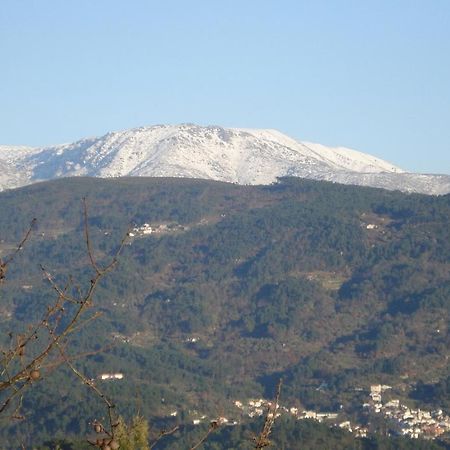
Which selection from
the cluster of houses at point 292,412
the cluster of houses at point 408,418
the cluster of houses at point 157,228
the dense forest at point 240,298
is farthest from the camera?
the cluster of houses at point 157,228

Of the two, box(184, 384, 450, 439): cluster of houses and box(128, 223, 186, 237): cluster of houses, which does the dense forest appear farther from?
box(184, 384, 450, 439): cluster of houses

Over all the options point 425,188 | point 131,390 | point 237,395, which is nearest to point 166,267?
point 237,395

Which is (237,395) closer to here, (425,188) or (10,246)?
(10,246)

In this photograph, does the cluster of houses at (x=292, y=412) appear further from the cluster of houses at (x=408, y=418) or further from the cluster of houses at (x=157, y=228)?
the cluster of houses at (x=157, y=228)

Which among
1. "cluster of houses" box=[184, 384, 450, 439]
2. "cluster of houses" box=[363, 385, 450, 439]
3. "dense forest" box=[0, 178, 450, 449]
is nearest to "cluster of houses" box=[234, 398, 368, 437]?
"cluster of houses" box=[184, 384, 450, 439]

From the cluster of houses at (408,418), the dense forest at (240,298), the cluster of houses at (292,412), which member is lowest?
the cluster of houses at (292,412)

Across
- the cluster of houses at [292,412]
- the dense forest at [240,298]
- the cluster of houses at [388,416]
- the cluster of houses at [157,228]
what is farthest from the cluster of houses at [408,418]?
the cluster of houses at [157,228]

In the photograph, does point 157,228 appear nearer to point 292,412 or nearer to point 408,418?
point 292,412
